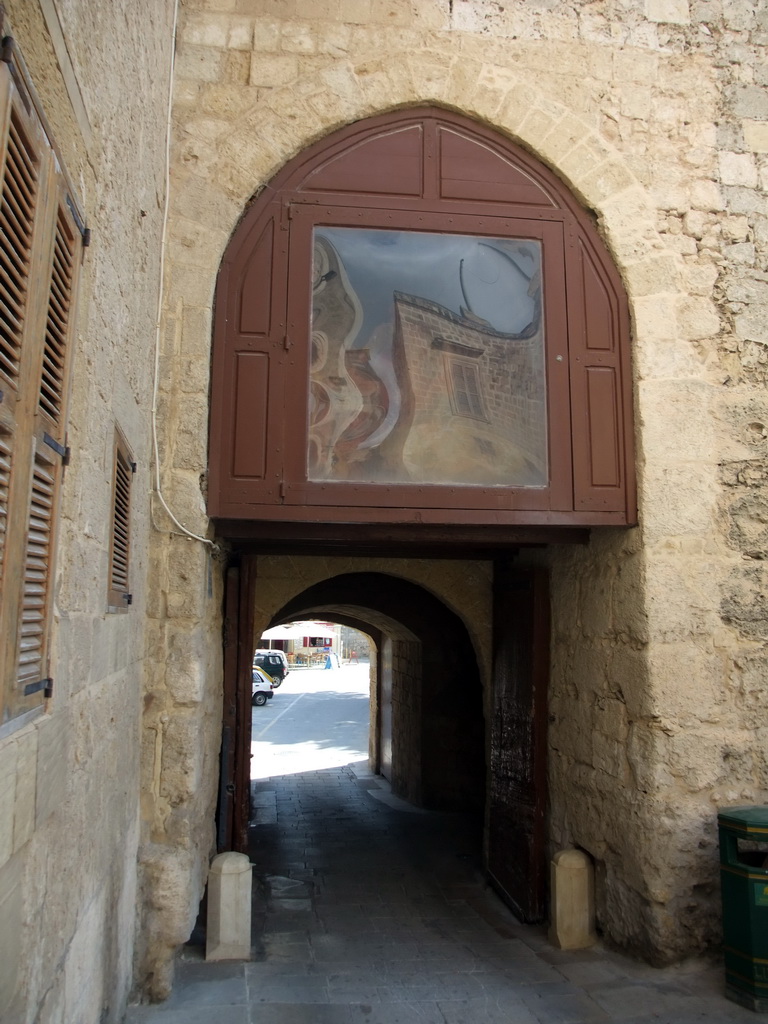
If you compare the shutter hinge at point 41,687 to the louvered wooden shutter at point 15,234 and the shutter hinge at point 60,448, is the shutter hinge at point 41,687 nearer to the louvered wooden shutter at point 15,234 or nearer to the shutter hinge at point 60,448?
the shutter hinge at point 60,448

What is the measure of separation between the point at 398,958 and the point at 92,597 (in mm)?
2918

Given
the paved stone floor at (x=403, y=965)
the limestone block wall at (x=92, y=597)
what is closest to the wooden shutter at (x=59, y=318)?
the limestone block wall at (x=92, y=597)

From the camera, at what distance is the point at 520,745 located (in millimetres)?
5211

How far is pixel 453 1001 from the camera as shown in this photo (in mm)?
3736

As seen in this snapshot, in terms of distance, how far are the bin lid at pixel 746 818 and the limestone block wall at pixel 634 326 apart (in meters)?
0.16

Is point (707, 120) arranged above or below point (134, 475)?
above

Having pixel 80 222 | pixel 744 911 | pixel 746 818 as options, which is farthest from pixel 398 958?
pixel 80 222

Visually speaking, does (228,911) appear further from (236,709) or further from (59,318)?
(59,318)

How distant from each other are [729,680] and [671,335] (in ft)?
6.07

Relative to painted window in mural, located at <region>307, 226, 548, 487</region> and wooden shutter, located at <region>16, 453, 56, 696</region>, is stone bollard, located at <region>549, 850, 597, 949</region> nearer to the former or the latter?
painted window in mural, located at <region>307, 226, 548, 487</region>

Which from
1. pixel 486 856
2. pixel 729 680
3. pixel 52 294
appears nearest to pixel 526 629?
pixel 729 680

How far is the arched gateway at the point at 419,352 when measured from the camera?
402cm

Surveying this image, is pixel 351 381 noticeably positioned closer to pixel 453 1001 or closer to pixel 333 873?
pixel 453 1001

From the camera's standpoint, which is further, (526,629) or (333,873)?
(333,873)
